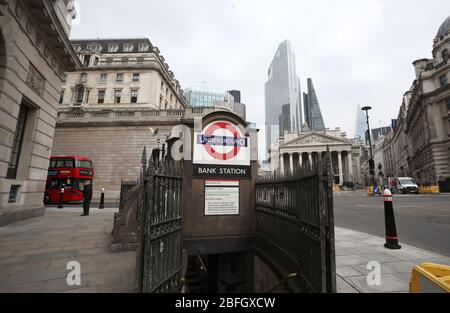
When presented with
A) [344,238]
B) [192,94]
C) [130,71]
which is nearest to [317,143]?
[192,94]

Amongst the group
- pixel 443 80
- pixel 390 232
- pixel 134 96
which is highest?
pixel 443 80

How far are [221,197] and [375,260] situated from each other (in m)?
3.16

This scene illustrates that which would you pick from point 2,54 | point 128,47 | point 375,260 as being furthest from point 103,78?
point 375,260

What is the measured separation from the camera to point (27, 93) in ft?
29.6

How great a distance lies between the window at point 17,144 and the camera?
8.91 meters

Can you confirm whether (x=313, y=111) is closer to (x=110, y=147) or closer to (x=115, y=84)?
(x=115, y=84)

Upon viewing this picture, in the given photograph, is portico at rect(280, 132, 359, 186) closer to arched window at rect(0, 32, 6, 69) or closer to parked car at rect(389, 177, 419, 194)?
parked car at rect(389, 177, 419, 194)

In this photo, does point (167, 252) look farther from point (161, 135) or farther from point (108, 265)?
point (161, 135)

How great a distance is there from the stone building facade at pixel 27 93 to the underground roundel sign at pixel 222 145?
781 cm

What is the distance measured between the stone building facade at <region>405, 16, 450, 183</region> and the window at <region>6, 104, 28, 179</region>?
48.9 meters

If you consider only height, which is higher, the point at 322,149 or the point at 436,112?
the point at 322,149

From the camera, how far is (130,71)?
34062mm

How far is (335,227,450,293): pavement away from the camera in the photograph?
9.86 feet

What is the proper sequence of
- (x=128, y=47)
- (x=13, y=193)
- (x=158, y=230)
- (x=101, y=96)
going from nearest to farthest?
(x=158, y=230)
(x=13, y=193)
(x=101, y=96)
(x=128, y=47)
